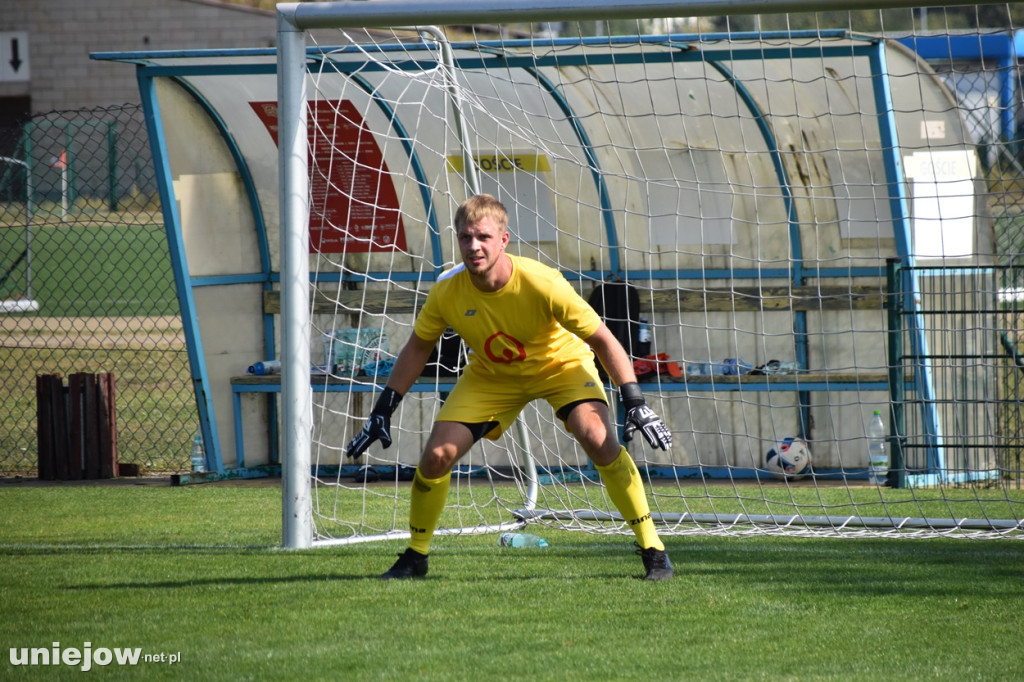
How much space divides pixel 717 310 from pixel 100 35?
89.3ft

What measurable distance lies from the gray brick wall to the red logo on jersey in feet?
89.3

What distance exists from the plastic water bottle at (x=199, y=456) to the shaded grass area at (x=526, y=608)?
2.94 m

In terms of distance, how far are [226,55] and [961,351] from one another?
6194 mm

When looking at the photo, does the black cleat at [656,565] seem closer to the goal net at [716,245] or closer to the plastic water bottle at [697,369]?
the goal net at [716,245]

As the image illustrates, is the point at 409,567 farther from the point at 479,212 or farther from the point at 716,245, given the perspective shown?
the point at 716,245

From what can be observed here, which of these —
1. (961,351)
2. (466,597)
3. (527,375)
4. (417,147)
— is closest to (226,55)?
(417,147)

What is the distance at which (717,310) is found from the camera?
10.2m

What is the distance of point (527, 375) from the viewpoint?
5.57 metres

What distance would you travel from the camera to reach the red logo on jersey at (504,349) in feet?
18.0

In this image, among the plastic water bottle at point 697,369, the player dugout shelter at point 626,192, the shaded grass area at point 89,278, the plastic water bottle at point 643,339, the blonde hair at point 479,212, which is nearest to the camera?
the blonde hair at point 479,212

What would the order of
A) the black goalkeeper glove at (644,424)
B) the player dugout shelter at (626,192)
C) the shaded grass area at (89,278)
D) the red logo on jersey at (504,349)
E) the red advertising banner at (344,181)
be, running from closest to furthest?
the black goalkeeper glove at (644,424), the red logo on jersey at (504,349), the player dugout shelter at (626,192), the red advertising banner at (344,181), the shaded grass area at (89,278)

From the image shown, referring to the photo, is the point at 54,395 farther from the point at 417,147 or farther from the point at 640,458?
the point at 640,458

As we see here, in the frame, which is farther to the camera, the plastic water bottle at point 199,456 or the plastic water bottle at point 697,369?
the plastic water bottle at point 697,369

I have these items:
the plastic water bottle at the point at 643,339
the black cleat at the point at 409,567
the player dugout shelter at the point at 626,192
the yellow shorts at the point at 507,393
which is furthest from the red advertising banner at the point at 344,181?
the black cleat at the point at 409,567
